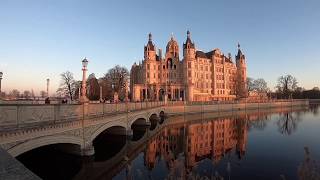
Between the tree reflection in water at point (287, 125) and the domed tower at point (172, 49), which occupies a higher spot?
the domed tower at point (172, 49)

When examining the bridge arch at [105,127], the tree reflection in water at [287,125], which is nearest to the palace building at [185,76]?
the tree reflection in water at [287,125]

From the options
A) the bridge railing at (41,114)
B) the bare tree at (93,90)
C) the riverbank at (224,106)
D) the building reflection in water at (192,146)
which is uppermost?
the bare tree at (93,90)

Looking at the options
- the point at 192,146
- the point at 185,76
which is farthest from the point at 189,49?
the point at 192,146

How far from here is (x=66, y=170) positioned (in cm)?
1866

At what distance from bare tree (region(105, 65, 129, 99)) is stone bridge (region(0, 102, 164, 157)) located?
199 feet

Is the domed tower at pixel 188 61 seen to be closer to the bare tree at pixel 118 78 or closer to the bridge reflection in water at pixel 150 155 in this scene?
the bare tree at pixel 118 78

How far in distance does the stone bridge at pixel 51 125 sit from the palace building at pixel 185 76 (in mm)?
68800

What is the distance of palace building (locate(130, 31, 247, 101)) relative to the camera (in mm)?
95188

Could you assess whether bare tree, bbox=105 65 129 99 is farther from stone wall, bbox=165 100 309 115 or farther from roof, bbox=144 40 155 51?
stone wall, bbox=165 100 309 115

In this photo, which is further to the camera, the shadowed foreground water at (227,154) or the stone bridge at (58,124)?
the shadowed foreground water at (227,154)

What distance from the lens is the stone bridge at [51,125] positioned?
37.5 feet

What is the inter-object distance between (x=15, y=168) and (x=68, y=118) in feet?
36.1

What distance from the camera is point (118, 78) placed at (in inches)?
3492

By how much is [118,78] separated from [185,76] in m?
24.9
